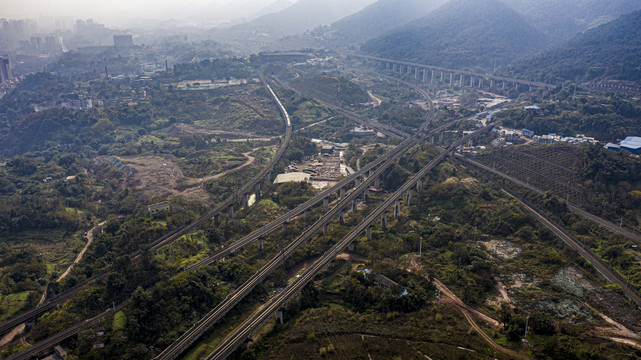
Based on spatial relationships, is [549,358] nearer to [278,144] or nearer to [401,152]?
[401,152]

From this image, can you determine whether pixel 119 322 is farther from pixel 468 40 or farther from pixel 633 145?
pixel 468 40

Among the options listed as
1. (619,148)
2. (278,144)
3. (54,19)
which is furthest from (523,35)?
(54,19)

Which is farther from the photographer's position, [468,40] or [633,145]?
[468,40]

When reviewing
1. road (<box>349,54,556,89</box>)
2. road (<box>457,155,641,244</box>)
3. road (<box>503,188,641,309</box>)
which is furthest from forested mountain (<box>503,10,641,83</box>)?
road (<box>503,188,641,309</box>)

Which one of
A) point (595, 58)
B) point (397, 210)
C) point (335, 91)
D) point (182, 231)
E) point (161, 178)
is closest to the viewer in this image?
point (182, 231)

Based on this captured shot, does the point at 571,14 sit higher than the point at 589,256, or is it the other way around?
the point at 571,14

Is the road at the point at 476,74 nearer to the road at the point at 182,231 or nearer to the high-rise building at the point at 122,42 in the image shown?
the road at the point at 182,231

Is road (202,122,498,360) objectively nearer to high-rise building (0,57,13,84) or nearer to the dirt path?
the dirt path

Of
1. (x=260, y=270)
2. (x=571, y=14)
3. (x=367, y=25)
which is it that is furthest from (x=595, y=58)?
(x=367, y=25)

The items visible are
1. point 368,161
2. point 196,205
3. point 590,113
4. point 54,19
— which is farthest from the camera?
point 54,19
